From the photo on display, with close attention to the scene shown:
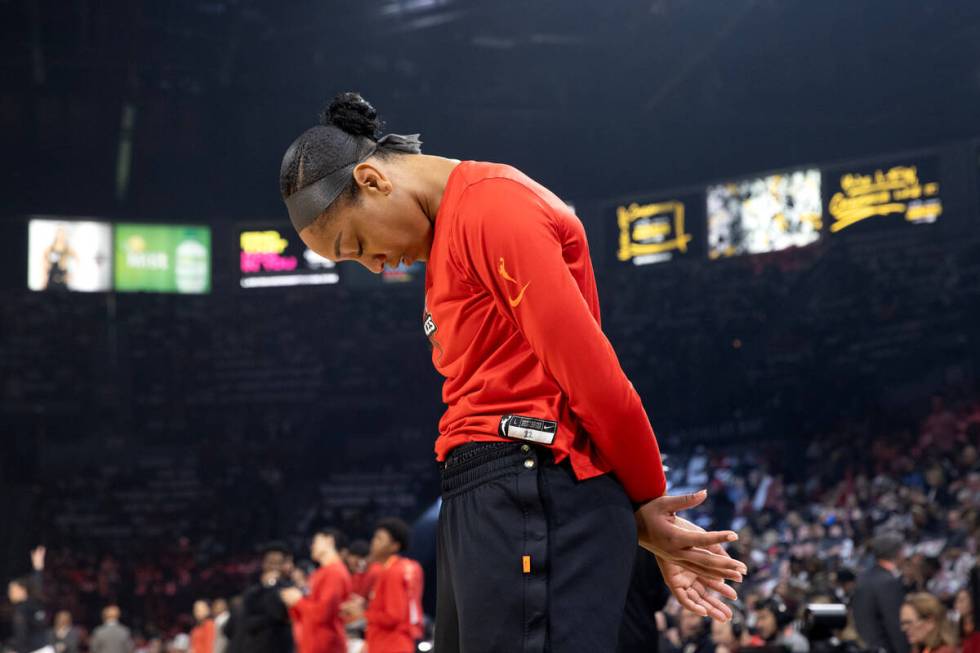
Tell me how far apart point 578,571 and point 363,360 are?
18.1 m

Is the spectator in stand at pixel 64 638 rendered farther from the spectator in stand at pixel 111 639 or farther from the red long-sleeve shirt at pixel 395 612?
the red long-sleeve shirt at pixel 395 612

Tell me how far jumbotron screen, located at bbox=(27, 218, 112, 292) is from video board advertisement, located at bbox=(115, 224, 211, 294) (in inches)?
10.2

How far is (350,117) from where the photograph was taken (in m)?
1.75

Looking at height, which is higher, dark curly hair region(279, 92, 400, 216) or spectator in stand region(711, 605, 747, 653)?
dark curly hair region(279, 92, 400, 216)

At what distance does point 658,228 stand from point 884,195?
3.62 meters

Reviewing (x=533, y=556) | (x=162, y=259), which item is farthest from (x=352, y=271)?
(x=533, y=556)

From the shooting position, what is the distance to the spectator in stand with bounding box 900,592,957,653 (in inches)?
205

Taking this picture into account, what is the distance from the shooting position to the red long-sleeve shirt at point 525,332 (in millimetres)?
1524

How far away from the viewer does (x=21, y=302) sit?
19.5 metres

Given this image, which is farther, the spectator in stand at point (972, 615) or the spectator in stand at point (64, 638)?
the spectator in stand at point (64, 638)

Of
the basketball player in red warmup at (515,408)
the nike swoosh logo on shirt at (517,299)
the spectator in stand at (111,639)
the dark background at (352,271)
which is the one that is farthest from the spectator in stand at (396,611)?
the dark background at (352,271)

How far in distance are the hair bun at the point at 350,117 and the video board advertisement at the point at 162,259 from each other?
18.8 metres

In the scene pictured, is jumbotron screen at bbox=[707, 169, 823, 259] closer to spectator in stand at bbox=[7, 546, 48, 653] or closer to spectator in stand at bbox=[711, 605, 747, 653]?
Answer: spectator in stand at bbox=[711, 605, 747, 653]

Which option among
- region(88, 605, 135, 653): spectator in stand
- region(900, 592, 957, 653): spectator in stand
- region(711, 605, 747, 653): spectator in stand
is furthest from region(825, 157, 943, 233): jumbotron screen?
region(900, 592, 957, 653): spectator in stand
